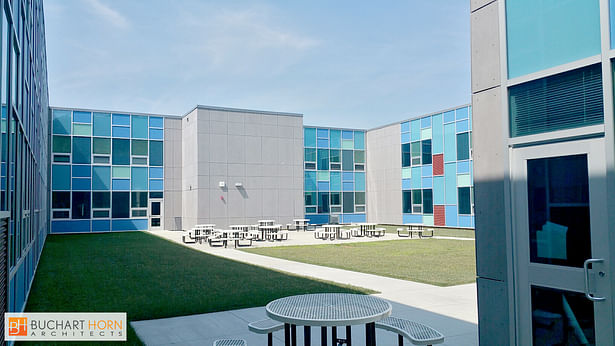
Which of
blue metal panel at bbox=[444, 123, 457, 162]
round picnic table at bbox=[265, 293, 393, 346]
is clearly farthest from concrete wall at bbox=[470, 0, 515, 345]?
blue metal panel at bbox=[444, 123, 457, 162]

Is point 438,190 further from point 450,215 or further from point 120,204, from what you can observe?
point 120,204

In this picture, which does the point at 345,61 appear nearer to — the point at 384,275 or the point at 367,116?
the point at 384,275

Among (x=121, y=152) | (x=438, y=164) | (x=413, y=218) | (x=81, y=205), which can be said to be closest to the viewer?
(x=81, y=205)

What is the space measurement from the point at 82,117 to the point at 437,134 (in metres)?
24.3

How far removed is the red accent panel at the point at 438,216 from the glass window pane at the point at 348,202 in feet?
26.6

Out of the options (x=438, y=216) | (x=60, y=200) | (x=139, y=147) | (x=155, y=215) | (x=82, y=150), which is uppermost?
(x=139, y=147)

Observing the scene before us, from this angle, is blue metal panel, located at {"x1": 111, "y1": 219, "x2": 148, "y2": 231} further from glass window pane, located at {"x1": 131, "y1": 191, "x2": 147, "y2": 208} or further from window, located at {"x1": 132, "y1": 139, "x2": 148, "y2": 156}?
window, located at {"x1": 132, "y1": 139, "x2": 148, "y2": 156}

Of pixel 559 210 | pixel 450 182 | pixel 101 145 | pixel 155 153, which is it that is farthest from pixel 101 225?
pixel 559 210

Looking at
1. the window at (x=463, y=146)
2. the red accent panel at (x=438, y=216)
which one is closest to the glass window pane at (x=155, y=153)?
the red accent panel at (x=438, y=216)

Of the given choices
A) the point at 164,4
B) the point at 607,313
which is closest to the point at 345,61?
the point at 164,4

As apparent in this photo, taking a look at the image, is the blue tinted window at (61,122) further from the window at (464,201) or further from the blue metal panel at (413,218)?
the window at (464,201)

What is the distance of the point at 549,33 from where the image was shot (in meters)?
4.63

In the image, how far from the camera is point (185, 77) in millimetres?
27453

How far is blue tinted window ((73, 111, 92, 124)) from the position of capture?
A: 1266 inches
